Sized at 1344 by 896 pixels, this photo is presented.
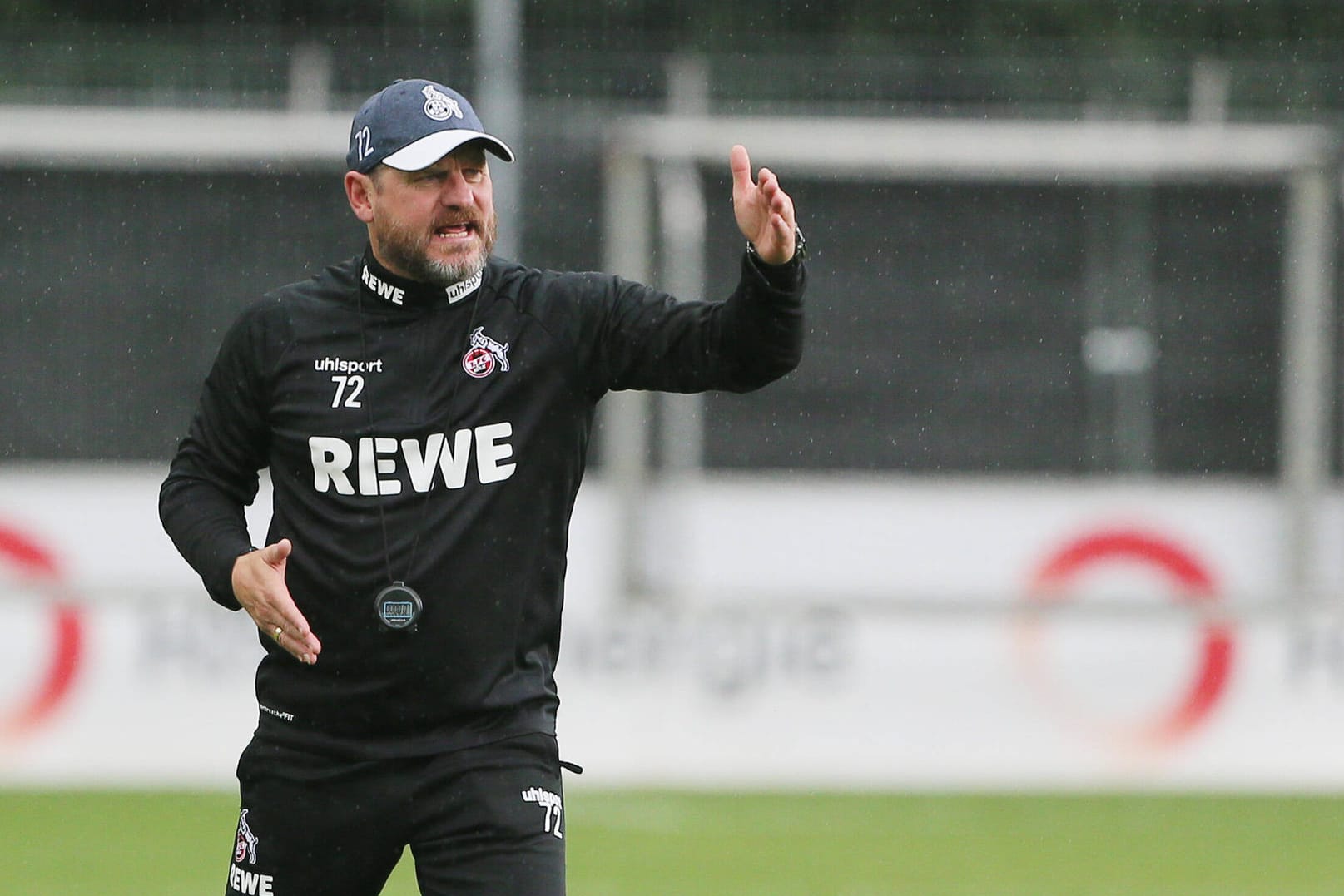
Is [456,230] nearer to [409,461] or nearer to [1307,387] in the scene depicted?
[409,461]

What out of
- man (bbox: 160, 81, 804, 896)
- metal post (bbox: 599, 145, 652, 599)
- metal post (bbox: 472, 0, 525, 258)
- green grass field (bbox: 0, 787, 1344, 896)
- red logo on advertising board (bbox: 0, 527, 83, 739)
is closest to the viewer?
man (bbox: 160, 81, 804, 896)

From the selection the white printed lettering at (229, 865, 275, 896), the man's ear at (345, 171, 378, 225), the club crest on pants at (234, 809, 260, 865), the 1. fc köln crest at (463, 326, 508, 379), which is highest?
the man's ear at (345, 171, 378, 225)

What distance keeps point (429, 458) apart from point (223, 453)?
1.49ft

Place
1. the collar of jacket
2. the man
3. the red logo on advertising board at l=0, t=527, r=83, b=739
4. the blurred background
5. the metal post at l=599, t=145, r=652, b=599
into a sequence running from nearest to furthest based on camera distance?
the man → the collar of jacket → the red logo on advertising board at l=0, t=527, r=83, b=739 → the blurred background → the metal post at l=599, t=145, r=652, b=599

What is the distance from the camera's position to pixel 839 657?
11.3 m

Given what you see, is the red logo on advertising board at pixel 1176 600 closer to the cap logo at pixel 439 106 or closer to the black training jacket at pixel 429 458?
the black training jacket at pixel 429 458

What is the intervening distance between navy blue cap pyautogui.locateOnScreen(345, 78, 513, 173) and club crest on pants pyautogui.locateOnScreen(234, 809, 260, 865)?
4.12ft

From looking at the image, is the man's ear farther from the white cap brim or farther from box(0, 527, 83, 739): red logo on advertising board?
box(0, 527, 83, 739): red logo on advertising board

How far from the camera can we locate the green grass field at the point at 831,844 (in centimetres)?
849

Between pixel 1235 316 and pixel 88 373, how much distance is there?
5.98 metres

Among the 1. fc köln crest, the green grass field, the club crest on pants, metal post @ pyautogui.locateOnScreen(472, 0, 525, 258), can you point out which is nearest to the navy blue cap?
the 1. fc köln crest

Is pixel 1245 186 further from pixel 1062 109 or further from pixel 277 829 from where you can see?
pixel 277 829

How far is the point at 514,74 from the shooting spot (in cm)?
1148

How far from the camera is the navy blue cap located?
163 inches
